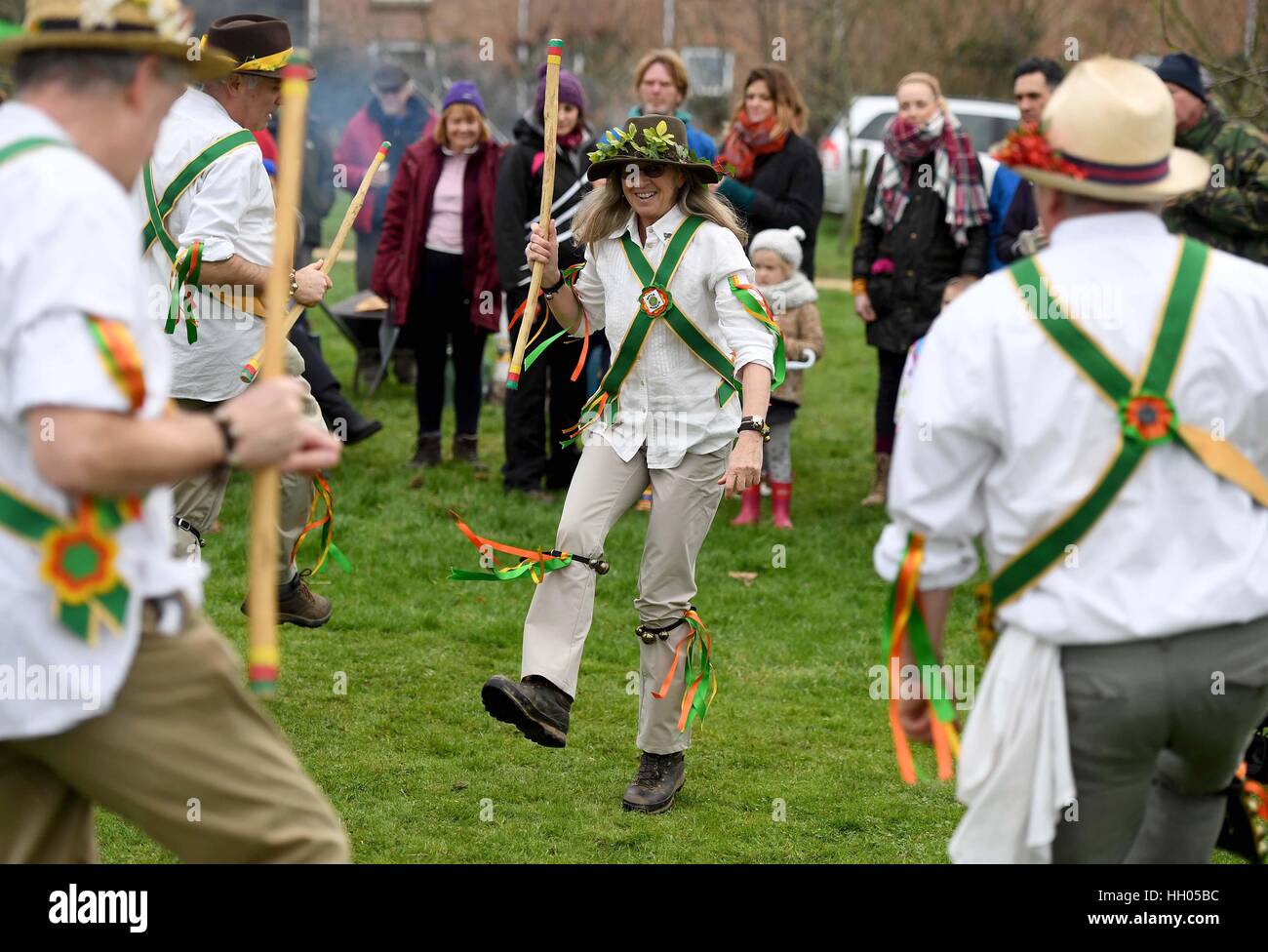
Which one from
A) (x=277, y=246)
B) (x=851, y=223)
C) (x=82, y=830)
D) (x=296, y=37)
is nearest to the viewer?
(x=277, y=246)

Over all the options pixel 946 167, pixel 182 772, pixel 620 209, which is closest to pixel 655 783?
pixel 620 209

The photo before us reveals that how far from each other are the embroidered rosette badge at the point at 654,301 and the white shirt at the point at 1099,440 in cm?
222

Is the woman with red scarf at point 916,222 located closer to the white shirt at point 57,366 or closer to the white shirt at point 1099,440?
the white shirt at point 1099,440

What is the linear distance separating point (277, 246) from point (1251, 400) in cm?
191

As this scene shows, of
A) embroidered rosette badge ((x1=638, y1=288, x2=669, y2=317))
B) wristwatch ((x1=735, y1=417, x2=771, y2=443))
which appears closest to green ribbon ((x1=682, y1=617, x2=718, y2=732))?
wristwatch ((x1=735, y1=417, x2=771, y2=443))

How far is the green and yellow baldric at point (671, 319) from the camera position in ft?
17.7

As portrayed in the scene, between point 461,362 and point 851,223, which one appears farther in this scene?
point 851,223

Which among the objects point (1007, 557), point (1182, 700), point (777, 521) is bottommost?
point (777, 521)

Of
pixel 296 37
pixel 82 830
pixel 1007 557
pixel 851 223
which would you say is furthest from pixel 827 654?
pixel 296 37

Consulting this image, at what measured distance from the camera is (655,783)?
548 centimetres

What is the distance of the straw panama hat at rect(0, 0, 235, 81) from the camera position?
Answer: 288 centimetres
